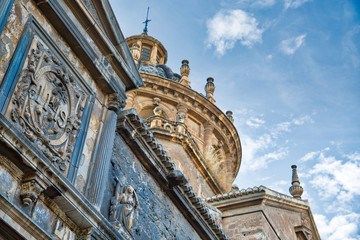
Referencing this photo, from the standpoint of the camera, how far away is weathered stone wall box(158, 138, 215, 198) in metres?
20.1

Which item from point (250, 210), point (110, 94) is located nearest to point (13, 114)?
point (110, 94)

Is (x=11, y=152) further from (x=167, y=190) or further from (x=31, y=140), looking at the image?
(x=167, y=190)

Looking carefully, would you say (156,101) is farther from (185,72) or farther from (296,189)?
(296,189)

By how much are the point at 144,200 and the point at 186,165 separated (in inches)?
429

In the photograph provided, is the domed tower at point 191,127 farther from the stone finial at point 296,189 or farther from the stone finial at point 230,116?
the stone finial at point 296,189

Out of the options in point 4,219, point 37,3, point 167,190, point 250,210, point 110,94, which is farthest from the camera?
point 250,210

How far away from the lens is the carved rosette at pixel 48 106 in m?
6.49

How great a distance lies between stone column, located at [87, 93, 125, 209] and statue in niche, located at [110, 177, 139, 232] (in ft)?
1.92

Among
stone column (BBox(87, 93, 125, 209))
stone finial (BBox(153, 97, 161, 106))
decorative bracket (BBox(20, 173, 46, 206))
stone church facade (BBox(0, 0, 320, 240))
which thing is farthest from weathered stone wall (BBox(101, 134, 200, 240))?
stone finial (BBox(153, 97, 161, 106))

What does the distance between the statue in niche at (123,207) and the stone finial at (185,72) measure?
17953 mm

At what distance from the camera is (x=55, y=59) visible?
7465 millimetres

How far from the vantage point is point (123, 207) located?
842 centimetres

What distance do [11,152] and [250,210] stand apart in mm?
11043

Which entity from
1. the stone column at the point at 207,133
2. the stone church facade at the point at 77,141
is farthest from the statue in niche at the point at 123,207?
the stone column at the point at 207,133
